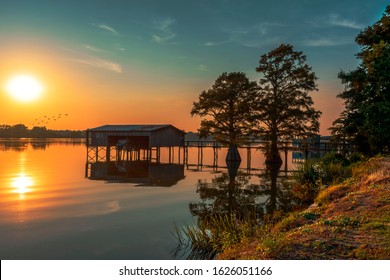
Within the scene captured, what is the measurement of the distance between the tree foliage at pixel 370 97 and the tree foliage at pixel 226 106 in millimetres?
18047

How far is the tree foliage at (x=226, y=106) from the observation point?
44.2 metres

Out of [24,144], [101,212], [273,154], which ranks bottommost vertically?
[101,212]

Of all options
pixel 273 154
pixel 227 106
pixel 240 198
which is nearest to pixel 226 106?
pixel 227 106

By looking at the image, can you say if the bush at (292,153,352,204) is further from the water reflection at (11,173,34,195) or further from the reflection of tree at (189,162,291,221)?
the water reflection at (11,173,34,195)

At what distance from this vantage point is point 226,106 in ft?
149

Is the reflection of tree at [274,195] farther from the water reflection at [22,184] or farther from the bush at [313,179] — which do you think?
the water reflection at [22,184]

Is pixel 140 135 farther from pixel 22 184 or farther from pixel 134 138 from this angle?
pixel 22 184

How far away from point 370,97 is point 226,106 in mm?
22899

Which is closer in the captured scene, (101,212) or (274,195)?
(101,212)

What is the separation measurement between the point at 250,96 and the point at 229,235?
36.0 metres

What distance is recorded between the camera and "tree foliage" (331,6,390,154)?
2167 centimetres

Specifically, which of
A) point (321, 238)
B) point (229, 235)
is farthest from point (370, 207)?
point (229, 235)

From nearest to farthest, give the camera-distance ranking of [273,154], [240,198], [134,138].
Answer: [240,198] < [273,154] < [134,138]

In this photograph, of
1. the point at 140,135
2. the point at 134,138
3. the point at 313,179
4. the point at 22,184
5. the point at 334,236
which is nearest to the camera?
the point at 334,236
